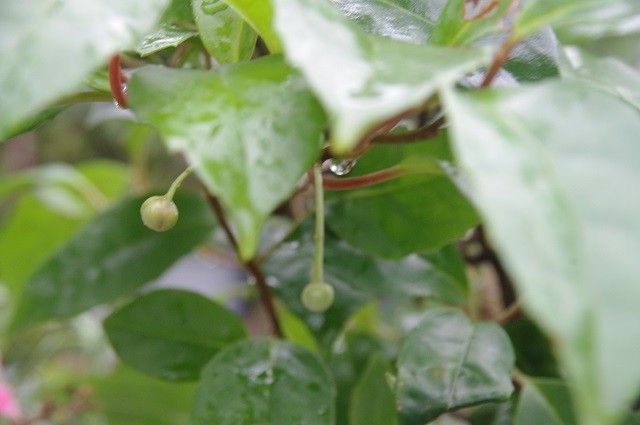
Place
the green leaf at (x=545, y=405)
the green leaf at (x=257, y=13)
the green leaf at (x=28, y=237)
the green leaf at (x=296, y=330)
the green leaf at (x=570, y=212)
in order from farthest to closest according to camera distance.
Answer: the green leaf at (x=28, y=237) → the green leaf at (x=296, y=330) → the green leaf at (x=545, y=405) → the green leaf at (x=257, y=13) → the green leaf at (x=570, y=212)

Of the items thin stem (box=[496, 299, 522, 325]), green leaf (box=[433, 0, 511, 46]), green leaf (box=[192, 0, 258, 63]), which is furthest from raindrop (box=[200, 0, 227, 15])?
thin stem (box=[496, 299, 522, 325])

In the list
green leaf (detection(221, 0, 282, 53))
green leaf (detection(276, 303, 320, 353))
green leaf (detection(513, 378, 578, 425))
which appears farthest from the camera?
green leaf (detection(276, 303, 320, 353))

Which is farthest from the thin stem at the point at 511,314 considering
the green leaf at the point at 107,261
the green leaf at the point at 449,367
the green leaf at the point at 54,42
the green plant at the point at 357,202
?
the green leaf at the point at 54,42

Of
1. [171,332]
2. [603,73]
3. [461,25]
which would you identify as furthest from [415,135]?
[171,332]

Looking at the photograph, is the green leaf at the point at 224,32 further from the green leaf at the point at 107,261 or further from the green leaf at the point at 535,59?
the green leaf at the point at 107,261

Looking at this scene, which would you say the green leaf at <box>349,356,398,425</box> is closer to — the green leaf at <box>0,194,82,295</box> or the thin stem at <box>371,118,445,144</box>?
the thin stem at <box>371,118,445,144</box>
